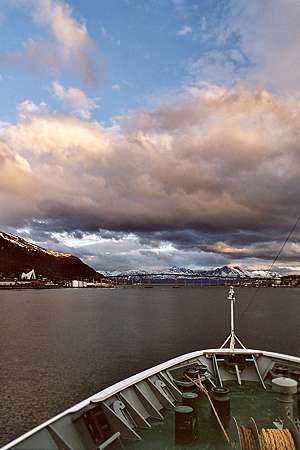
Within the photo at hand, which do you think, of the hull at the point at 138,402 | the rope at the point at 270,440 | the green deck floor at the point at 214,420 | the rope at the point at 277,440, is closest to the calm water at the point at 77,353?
the hull at the point at 138,402

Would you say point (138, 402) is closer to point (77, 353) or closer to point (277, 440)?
point (277, 440)

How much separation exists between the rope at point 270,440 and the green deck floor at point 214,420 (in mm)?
784

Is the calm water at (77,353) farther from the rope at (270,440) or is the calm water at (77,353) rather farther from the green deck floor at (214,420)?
the rope at (270,440)

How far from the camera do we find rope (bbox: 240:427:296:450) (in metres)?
9.30

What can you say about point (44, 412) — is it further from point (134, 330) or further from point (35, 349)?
point (134, 330)

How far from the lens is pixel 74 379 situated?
4006 cm

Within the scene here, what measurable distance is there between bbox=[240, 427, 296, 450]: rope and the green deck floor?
0.78m

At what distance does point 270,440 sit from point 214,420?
102 inches

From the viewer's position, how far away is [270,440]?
9.51 meters

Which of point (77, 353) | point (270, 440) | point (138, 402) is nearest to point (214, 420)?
point (138, 402)

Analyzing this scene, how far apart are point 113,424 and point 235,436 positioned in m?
3.28

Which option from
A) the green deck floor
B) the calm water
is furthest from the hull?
the calm water

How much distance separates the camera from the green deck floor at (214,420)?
33.1 ft

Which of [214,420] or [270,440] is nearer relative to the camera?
[270,440]
